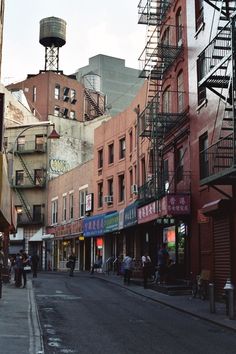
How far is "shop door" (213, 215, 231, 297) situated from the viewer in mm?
18219

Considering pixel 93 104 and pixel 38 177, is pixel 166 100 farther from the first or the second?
pixel 93 104

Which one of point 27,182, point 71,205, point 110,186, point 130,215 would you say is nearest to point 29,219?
point 27,182

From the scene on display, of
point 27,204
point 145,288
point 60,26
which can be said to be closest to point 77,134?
point 27,204

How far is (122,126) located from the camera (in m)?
37.4

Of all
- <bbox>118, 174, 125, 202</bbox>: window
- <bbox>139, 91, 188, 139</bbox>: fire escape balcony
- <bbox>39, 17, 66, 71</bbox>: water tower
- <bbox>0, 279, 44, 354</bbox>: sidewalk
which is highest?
<bbox>39, 17, 66, 71</bbox>: water tower

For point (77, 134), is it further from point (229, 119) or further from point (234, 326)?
point (234, 326)

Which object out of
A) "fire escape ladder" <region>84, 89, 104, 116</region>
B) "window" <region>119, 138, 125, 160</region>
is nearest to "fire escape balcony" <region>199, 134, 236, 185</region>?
"window" <region>119, 138, 125, 160</region>

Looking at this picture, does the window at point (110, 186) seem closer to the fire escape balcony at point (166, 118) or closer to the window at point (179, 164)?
the fire escape balcony at point (166, 118)

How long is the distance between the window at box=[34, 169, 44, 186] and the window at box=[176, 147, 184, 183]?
106 feet

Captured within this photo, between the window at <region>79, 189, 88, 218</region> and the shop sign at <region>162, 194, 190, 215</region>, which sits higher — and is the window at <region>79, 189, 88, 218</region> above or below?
above

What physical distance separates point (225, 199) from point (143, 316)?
5.03m

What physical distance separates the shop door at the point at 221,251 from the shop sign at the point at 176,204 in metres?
2.33

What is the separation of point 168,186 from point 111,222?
40.7ft

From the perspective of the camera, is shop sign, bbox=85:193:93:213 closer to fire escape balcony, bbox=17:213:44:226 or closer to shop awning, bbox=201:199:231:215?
fire escape balcony, bbox=17:213:44:226
